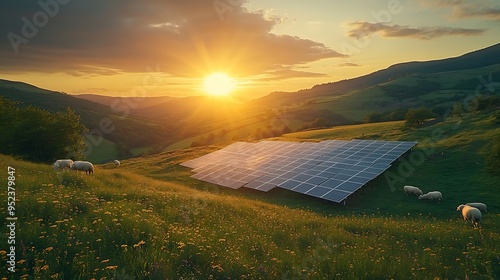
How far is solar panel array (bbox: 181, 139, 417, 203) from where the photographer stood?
3159cm

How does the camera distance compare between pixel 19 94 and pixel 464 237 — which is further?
pixel 19 94

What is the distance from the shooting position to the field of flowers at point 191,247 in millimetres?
7164

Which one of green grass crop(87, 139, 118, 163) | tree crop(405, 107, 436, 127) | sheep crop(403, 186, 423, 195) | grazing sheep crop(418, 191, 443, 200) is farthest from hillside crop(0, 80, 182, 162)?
grazing sheep crop(418, 191, 443, 200)

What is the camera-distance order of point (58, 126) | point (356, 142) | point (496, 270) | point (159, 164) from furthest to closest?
1. point (159, 164)
2. point (356, 142)
3. point (58, 126)
4. point (496, 270)

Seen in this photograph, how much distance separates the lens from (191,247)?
353 inches

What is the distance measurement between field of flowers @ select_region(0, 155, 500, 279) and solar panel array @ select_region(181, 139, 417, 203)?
14972mm

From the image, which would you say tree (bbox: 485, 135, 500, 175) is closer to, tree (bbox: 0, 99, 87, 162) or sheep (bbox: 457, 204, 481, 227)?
sheep (bbox: 457, 204, 481, 227)

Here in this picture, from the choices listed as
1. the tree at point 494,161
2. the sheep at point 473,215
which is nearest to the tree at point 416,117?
the tree at point 494,161

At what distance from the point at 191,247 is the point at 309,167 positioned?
100 ft

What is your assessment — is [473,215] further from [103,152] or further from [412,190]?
[103,152]

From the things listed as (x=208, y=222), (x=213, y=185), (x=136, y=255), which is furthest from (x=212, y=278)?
(x=213, y=185)

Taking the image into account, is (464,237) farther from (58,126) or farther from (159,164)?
(159,164)

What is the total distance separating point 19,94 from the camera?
637 ft

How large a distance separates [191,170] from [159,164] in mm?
12639
